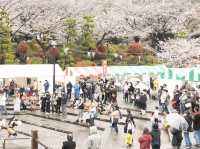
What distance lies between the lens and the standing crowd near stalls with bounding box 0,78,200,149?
1931 cm

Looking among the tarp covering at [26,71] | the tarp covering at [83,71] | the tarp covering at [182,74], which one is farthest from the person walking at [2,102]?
the tarp covering at [182,74]

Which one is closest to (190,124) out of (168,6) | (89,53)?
(89,53)

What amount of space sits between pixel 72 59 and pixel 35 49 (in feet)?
19.0

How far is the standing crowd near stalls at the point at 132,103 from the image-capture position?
19312mm

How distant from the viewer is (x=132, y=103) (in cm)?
3303

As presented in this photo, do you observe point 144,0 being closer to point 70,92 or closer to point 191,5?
point 191,5

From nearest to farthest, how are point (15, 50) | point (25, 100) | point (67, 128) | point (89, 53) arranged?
1. point (67, 128)
2. point (25, 100)
3. point (89, 53)
4. point (15, 50)

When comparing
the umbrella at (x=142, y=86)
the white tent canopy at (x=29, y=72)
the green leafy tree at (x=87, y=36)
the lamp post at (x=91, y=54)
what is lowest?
the umbrella at (x=142, y=86)

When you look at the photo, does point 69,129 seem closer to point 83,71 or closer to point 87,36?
point 83,71

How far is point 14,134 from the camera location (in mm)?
23609

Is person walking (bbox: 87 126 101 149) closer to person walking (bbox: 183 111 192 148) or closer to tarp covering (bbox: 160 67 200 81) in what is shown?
person walking (bbox: 183 111 192 148)

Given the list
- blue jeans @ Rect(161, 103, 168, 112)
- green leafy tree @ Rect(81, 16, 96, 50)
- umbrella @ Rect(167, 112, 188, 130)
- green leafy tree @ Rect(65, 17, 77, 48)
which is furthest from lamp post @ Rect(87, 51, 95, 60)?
umbrella @ Rect(167, 112, 188, 130)

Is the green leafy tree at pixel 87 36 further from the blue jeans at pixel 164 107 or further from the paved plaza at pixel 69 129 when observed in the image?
the blue jeans at pixel 164 107

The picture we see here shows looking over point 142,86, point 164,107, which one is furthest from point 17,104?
point 164,107
